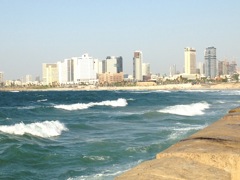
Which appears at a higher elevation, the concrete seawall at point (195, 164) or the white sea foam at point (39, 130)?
the concrete seawall at point (195, 164)

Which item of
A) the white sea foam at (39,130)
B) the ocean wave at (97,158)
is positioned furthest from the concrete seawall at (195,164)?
the white sea foam at (39,130)

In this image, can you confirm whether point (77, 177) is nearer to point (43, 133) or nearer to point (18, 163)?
point (18, 163)

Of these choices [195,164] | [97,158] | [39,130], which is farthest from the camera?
[39,130]

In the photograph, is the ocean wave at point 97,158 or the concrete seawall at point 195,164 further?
the ocean wave at point 97,158

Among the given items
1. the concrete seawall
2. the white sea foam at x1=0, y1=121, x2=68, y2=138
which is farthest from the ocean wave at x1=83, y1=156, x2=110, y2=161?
the concrete seawall

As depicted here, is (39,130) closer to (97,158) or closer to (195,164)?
(97,158)

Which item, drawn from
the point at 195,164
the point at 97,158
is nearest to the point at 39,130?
the point at 97,158

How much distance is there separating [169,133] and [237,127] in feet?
44.0

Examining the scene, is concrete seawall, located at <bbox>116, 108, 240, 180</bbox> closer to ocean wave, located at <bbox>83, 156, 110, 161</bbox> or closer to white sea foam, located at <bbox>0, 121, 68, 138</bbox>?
ocean wave, located at <bbox>83, 156, 110, 161</bbox>

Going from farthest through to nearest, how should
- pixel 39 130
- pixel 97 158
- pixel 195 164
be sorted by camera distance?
pixel 39 130, pixel 97 158, pixel 195 164

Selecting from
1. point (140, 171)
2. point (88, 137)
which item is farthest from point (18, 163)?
point (140, 171)

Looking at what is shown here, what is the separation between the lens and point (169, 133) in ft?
67.8

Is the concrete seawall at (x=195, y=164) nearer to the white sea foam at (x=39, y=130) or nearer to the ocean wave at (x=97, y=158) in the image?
the ocean wave at (x=97, y=158)

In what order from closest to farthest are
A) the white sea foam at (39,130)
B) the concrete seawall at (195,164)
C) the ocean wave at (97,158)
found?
the concrete seawall at (195,164) < the ocean wave at (97,158) < the white sea foam at (39,130)
